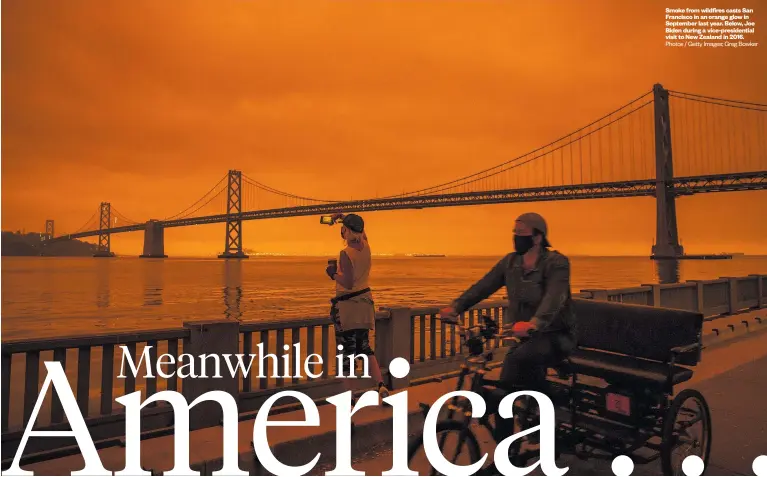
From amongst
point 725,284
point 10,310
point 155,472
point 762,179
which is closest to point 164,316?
point 10,310

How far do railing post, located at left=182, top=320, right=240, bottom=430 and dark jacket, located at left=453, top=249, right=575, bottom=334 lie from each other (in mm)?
2363

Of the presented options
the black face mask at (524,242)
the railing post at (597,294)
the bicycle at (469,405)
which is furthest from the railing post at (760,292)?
the bicycle at (469,405)

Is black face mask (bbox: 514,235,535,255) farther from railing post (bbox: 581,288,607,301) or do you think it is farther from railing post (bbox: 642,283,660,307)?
railing post (bbox: 642,283,660,307)

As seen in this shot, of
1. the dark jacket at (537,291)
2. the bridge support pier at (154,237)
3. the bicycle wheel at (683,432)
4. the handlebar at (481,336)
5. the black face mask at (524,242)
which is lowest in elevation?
the bicycle wheel at (683,432)

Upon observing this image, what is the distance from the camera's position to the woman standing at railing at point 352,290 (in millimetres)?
5023

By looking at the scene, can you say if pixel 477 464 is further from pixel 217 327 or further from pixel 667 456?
pixel 217 327

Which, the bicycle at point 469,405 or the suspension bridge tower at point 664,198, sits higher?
the suspension bridge tower at point 664,198

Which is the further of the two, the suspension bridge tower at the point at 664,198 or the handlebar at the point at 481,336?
the suspension bridge tower at the point at 664,198

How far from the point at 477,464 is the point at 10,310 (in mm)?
33925

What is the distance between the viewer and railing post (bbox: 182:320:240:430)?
16.5ft

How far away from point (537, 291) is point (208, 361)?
3.01m

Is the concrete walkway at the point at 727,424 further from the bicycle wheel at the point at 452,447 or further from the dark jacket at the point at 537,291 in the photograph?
the dark jacket at the point at 537,291

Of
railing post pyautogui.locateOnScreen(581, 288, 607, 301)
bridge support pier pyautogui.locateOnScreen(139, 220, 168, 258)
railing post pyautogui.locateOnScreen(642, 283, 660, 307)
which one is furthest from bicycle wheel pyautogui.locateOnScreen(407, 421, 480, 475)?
bridge support pier pyautogui.locateOnScreen(139, 220, 168, 258)

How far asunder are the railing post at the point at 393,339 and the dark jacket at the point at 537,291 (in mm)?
2927
